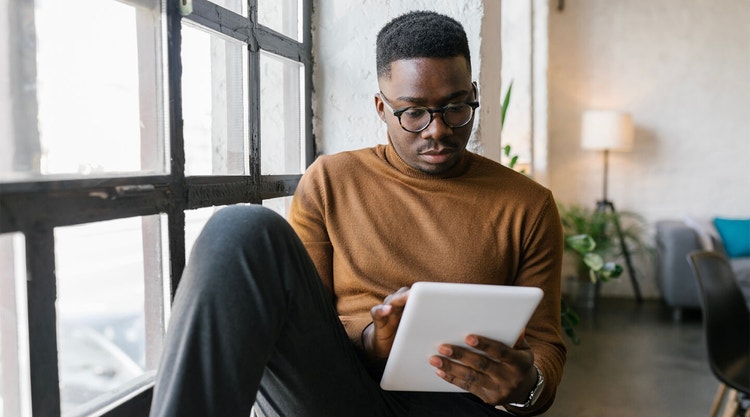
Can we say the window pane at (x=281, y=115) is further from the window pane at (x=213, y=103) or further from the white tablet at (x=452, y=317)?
the white tablet at (x=452, y=317)

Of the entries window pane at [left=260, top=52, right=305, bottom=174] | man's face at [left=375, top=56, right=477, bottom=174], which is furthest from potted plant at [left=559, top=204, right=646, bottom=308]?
man's face at [left=375, top=56, right=477, bottom=174]

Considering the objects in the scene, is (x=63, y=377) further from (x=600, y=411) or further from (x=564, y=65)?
(x=564, y=65)

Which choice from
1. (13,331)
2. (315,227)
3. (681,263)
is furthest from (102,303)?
(681,263)

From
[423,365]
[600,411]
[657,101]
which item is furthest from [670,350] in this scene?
[423,365]

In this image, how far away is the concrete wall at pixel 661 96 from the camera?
4551mm

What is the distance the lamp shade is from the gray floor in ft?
4.00

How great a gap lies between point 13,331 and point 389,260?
639mm

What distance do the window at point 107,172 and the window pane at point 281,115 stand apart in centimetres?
8

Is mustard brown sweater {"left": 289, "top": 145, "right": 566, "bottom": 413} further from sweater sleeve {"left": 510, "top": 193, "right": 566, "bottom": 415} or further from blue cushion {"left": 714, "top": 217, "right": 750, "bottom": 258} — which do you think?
A: blue cushion {"left": 714, "top": 217, "right": 750, "bottom": 258}

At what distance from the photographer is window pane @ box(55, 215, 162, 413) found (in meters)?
0.83

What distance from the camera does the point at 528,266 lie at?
1192mm

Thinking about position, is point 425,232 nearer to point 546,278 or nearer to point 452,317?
point 546,278

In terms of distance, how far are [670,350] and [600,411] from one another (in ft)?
3.69

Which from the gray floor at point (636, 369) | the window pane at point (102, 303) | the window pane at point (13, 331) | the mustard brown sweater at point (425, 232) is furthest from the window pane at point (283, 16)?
the gray floor at point (636, 369)
